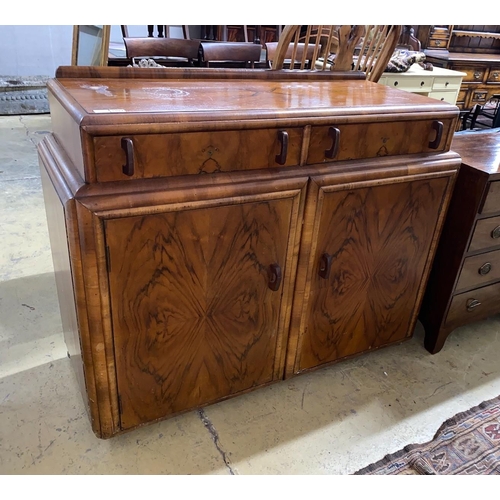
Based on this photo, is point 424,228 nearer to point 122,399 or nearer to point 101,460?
point 122,399

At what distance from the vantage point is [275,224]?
1.13 meters

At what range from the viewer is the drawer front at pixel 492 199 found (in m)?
1.35

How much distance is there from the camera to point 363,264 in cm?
133

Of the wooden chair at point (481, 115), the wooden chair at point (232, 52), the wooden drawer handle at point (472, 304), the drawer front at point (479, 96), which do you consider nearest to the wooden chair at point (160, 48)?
the wooden chair at point (232, 52)

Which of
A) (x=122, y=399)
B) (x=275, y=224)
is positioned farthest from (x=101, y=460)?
(x=275, y=224)

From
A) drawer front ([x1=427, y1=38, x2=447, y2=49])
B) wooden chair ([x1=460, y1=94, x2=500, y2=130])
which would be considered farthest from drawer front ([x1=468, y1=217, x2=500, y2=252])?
drawer front ([x1=427, y1=38, x2=447, y2=49])

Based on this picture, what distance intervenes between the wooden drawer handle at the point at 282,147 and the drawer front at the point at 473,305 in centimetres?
87

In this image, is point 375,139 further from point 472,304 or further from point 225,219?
point 472,304

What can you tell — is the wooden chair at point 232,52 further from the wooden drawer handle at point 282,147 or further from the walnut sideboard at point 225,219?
the wooden drawer handle at point 282,147

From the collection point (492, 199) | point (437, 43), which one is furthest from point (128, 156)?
point (437, 43)

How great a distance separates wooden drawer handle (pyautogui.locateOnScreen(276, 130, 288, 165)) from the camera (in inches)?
Answer: 40.8

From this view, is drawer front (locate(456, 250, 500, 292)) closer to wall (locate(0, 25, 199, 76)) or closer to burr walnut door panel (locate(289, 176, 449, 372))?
burr walnut door panel (locate(289, 176, 449, 372))

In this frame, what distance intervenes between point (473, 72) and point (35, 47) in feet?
14.0

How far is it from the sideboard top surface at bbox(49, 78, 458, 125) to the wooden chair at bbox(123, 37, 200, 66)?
136 centimetres
